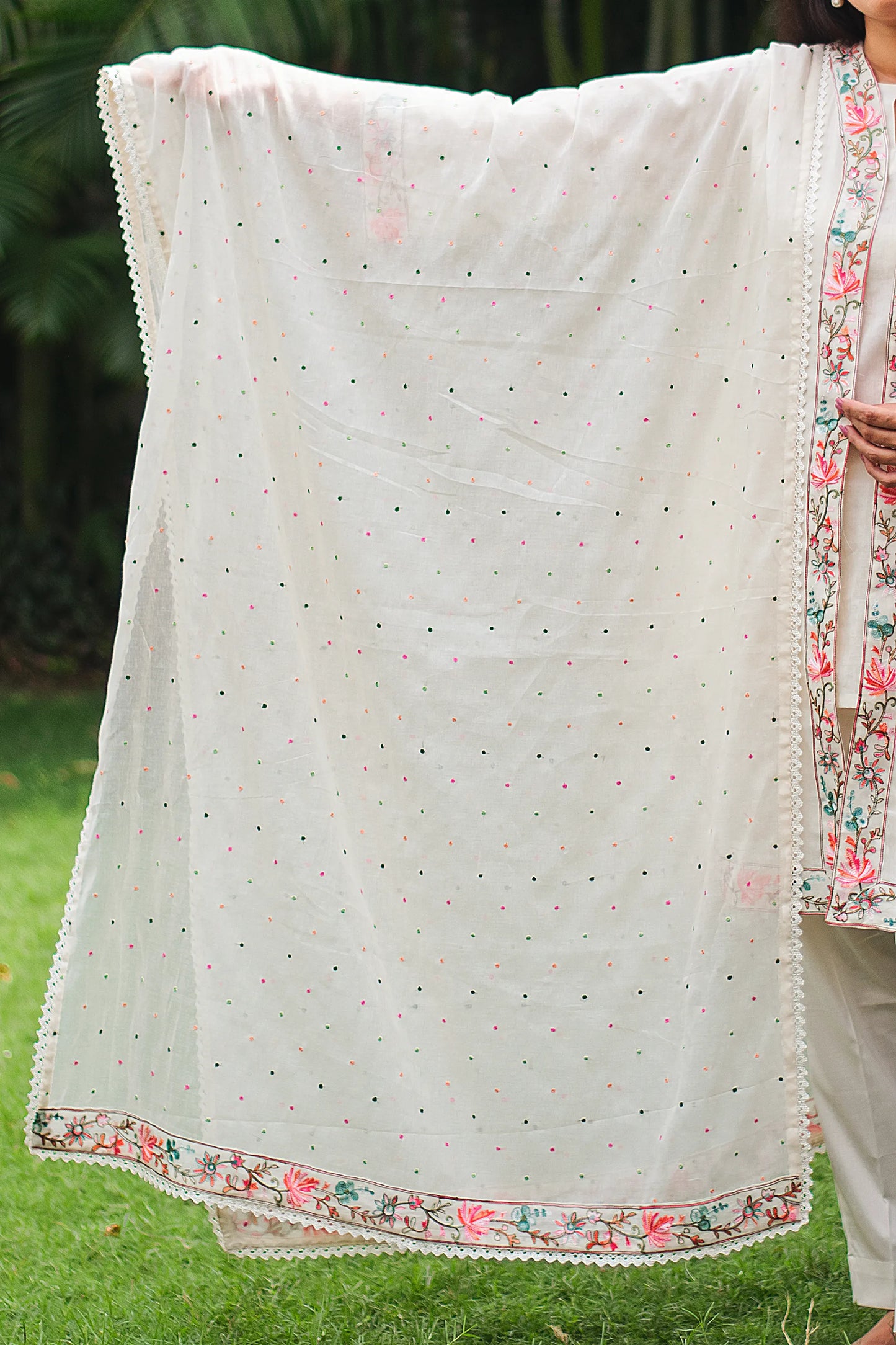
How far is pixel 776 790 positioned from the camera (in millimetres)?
1758

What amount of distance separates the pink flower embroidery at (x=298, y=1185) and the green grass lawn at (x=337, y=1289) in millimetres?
273

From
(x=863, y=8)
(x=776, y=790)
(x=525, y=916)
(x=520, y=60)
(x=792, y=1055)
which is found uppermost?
(x=520, y=60)

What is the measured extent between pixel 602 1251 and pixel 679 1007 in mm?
308

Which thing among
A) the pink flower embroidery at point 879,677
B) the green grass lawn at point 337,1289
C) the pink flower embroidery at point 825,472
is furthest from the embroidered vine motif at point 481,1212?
the pink flower embroidery at point 825,472

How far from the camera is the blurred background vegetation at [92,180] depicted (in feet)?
17.0

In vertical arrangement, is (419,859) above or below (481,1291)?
above

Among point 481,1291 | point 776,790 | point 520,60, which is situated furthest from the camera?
point 520,60

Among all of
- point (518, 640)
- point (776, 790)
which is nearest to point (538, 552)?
point (518, 640)

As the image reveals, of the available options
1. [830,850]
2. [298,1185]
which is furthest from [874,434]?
[298,1185]

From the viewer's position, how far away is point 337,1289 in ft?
6.76

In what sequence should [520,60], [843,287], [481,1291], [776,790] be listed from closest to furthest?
[843,287] < [776,790] < [481,1291] < [520,60]

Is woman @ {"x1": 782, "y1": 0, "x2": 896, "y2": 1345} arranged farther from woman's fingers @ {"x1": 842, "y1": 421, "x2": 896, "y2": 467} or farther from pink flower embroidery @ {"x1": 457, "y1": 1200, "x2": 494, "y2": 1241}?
pink flower embroidery @ {"x1": 457, "y1": 1200, "x2": 494, "y2": 1241}

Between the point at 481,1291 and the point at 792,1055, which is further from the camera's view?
the point at 481,1291

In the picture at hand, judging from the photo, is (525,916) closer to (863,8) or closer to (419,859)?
(419,859)
